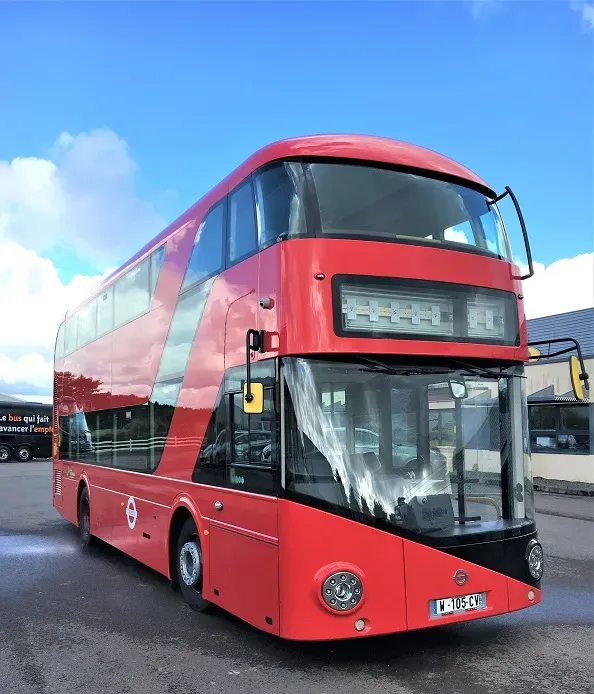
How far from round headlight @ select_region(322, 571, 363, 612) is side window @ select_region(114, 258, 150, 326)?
468 cm

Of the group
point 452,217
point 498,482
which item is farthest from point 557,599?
point 452,217

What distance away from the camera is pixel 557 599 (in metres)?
7.32

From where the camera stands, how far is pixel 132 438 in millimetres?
8750

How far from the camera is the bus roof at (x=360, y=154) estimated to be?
5559 millimetres

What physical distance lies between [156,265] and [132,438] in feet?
7.32

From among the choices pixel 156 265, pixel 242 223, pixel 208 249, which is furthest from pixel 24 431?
pixel 242 223

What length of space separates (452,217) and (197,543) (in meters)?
3.84

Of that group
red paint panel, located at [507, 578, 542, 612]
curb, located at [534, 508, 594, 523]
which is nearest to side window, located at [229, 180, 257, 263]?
red paint panel, located at [507, 578, 542, 612]

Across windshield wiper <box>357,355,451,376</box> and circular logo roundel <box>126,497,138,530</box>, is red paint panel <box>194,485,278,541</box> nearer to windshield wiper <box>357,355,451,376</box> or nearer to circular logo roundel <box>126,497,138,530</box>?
windshield wiper <box>357,355,451,376</box>

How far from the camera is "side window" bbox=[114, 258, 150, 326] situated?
8.64 m

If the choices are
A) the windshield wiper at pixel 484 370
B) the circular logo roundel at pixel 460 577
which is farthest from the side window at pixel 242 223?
the circular logo roundel at pixel 460 577

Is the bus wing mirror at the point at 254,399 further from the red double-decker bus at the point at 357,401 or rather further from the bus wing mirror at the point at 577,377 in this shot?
the bus wing mirror at the point at 577,377

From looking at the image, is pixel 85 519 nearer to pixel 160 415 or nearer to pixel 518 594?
pixel 160 415

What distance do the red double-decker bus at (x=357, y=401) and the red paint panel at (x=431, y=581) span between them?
0.5 inches
